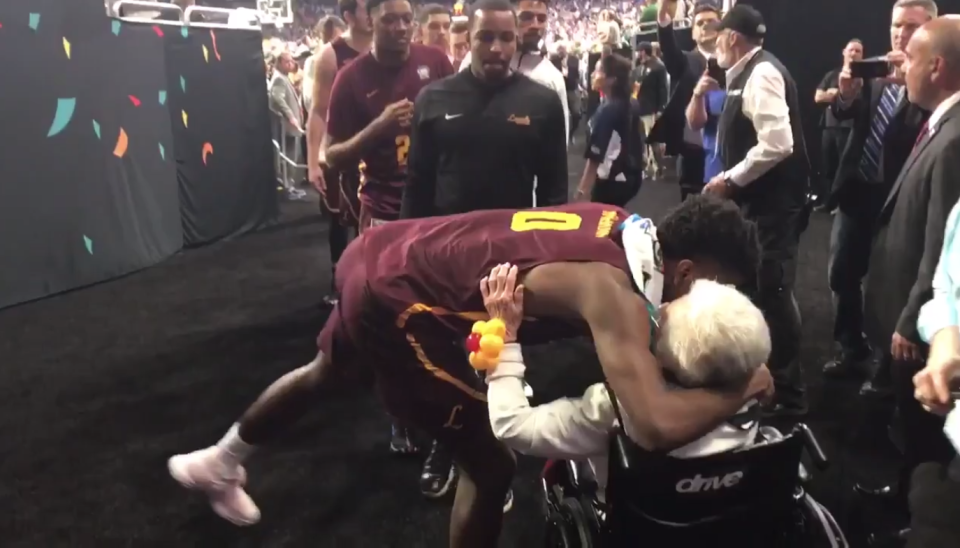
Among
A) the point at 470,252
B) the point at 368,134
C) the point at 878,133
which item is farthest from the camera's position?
the point at 878,133

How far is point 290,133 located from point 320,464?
5.87 meters

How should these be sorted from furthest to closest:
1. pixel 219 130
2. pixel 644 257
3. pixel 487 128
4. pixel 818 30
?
1. pixel 818 30
2. pixel 219 130
3. pixel 487 128
4. pixel 644 257

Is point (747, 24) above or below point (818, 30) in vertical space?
above

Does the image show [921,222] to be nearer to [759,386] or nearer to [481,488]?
[759,386]

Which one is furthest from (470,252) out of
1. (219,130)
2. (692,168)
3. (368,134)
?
(219,130)

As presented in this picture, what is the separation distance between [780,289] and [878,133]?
2.46 feet

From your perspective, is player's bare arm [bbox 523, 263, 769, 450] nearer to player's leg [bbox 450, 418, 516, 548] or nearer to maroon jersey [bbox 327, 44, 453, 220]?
player's leg [bbox 450, 418, 516, 548]

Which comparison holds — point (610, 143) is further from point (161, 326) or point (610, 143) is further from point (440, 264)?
point (161, 326)

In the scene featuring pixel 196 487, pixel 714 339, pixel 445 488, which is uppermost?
pixel 714 339

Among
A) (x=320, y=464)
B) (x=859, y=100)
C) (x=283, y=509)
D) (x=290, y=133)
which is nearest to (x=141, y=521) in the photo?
(x=283, y=509)

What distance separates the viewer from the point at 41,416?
9.92 feet

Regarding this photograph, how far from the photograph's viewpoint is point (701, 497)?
1.45 m

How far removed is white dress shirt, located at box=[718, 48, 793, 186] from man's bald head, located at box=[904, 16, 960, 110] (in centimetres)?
55

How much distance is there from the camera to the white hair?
1.35m
